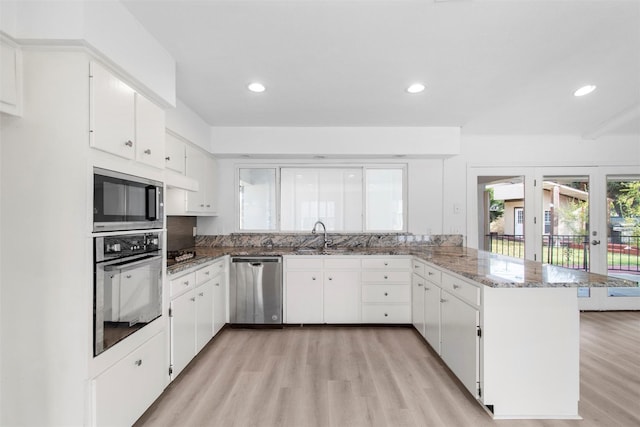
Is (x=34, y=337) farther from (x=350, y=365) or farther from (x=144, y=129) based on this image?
(x=350, y=365)

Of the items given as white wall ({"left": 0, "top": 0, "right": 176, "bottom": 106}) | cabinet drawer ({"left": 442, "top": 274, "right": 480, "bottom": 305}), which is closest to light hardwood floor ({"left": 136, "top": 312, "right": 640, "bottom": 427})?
cabinet drawer ({"left": 442, "top": 274, "right": 480, "bottom": 305})

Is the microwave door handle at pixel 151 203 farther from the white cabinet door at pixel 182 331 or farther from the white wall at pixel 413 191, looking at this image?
the white wall at pixel 413 191

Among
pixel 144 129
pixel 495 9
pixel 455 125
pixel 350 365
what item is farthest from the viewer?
pixel 455 125

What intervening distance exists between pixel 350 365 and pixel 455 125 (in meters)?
2.95

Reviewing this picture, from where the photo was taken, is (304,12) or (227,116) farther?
(227,116)

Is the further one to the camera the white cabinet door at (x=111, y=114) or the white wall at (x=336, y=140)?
the white wall at (x=336, y=140)

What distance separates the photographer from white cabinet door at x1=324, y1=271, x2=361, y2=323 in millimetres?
3396

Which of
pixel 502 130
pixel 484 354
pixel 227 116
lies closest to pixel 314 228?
pixel 227 116

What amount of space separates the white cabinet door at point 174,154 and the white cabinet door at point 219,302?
1.18 metres

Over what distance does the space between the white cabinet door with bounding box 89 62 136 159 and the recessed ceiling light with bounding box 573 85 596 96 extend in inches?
152

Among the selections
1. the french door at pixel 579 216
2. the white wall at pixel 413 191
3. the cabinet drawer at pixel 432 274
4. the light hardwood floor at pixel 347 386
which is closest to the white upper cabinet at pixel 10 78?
the light hardwood floor at pixel 347 386

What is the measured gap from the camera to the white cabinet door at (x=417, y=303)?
9.95 feet

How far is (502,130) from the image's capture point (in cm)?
381

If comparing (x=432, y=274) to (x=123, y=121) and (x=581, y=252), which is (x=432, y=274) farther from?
(x=581, y=252)
